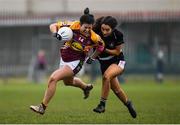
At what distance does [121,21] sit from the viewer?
49.5 metres

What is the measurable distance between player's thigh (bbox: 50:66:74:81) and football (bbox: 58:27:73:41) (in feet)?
2.23

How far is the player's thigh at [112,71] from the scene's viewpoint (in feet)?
50.9

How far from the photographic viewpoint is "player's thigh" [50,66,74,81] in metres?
14.9

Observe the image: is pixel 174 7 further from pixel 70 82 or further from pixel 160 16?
pixel 70 82

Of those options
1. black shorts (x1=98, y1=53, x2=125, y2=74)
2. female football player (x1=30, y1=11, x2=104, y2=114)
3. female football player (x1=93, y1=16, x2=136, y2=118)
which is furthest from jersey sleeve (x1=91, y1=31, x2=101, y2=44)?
black shorts (x1=98, y1=53, x2=125, y2=74)

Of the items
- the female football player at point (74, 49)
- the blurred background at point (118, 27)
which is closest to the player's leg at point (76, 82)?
the female football player at point (74, 49)

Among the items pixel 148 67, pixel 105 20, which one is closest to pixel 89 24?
pixel 105 20

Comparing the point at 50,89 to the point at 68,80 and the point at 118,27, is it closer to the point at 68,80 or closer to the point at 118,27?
the point at 68,80

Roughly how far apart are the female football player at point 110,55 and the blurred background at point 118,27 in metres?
30.2

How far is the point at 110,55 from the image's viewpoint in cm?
1575

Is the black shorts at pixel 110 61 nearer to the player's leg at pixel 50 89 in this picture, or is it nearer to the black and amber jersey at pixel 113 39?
the black and amber jersey at pixel 113 39

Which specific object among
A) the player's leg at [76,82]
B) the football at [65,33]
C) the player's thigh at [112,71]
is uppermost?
the football at [65,33]

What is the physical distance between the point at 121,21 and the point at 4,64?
813cm

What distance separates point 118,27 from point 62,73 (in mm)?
32116
